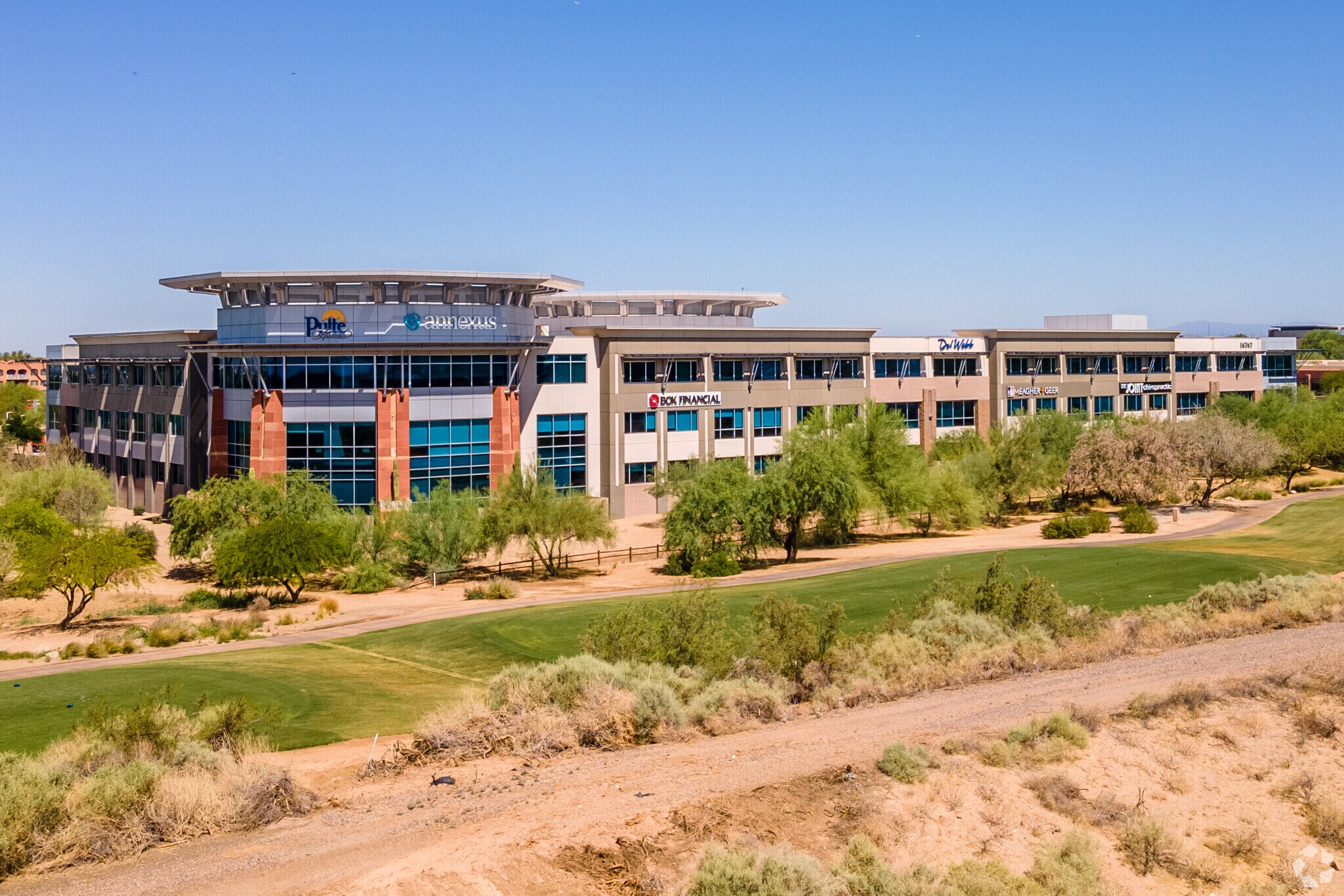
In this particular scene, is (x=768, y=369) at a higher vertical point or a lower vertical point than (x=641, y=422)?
higher

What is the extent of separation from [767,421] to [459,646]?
149 ft

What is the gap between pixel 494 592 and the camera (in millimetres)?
51094

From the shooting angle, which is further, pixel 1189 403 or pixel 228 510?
A: pixel 1189 403

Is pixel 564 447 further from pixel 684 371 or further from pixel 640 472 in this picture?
pixel 684 371

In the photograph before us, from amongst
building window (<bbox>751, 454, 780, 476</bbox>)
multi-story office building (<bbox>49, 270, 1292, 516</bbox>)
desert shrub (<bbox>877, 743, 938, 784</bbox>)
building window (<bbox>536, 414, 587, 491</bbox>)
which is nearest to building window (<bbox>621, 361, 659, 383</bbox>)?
multi-story office building (<bbox>49, 270, 1292, 516</bbox>)

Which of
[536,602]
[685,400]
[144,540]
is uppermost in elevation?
[685,400]

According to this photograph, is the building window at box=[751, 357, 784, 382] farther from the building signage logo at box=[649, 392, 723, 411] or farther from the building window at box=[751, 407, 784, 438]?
the building signage logo at box=[649, 392, 723, 411]

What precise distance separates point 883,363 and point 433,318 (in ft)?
119

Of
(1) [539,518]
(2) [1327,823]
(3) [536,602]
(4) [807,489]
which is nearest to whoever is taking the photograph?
(2) [1327,823]

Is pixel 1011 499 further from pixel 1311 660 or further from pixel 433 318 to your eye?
pixel 1311 660

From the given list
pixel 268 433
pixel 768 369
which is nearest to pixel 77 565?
pixel 268 433

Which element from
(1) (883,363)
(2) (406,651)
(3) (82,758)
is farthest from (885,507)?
(3) (82,758)

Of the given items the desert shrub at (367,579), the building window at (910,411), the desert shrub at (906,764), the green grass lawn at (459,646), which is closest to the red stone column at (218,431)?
the desert shrub at (367,579)

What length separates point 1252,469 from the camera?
72125 mm
